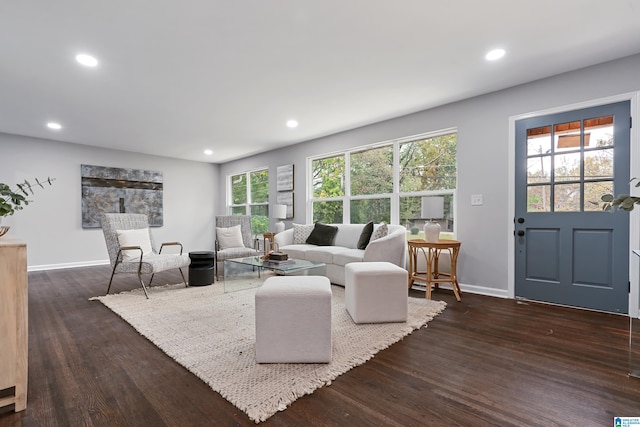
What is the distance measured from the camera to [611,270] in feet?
9.44

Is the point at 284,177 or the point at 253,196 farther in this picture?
the point at 253,196

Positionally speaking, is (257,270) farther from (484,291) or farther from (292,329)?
(484,291)

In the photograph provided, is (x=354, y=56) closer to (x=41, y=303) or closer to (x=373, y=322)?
(x=373, y=322)

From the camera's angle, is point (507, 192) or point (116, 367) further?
point (507, 192)

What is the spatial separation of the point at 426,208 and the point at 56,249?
649cm

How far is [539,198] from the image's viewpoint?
10.7 ft

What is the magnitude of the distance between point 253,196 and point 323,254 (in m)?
3.60

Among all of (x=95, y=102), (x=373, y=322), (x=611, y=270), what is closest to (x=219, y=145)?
(x=95, y=102)

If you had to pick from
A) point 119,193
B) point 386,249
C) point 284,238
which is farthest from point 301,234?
point 119,193

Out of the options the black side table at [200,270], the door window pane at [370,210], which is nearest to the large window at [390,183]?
the door window pane at [370,210]

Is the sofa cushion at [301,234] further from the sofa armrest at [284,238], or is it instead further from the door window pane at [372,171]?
the door window pane at [372,171]

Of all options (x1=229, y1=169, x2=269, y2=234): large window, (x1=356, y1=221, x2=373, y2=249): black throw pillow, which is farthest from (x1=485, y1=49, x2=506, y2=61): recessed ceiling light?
(x1=229, y1=169, x2=269, y2=234): large window

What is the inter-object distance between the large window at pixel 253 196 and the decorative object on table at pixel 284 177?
0.58 meters

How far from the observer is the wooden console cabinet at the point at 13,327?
1448mm
